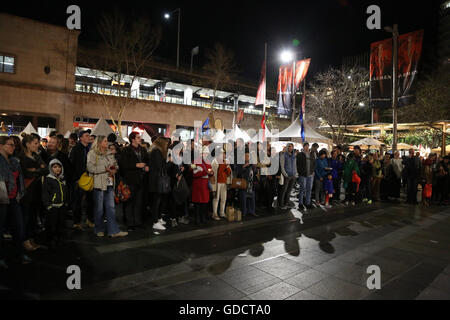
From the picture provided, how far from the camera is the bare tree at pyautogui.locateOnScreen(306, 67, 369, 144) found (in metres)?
25.1

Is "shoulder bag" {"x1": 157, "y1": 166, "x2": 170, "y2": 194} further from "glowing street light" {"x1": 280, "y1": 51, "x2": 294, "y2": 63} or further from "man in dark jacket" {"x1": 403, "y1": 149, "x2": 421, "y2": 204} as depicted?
"glowing street light" {"x1": 280, "y1": 51, "x2": 294, "y2": 63}

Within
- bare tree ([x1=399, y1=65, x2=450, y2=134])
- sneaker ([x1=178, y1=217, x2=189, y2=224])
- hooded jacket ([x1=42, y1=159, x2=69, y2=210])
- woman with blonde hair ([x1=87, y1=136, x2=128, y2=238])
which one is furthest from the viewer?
bare tree ([x1=399, y1=65, x2=450, y2=134])

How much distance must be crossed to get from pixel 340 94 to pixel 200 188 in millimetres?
23592

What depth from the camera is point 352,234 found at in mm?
6211

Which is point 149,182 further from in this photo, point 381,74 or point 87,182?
point 381,74

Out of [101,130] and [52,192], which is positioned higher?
[101,130]

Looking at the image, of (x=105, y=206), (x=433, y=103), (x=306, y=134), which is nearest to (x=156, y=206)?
(x=105, y=206)

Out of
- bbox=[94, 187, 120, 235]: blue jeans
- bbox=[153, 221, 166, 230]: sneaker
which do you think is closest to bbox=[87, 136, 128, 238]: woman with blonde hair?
bbox=[94, 187, 120, 235]: blue jeans

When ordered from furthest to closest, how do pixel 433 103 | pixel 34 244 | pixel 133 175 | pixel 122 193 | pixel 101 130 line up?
pixel 433 103 → pixel 101 130 → pixel 133 175 → pixel 122 193 → pixel 34 244

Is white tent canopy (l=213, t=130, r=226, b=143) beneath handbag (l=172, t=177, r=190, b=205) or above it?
above

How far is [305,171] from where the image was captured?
29.3ft

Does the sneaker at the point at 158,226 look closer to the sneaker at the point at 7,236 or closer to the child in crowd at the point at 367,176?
the sneaker at the point at 7,236

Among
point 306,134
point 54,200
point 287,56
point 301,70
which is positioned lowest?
point 54,200

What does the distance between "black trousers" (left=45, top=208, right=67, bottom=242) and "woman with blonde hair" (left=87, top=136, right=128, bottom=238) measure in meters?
0.64
